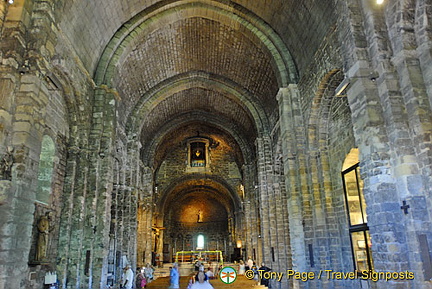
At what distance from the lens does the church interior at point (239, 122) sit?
7.11 metres

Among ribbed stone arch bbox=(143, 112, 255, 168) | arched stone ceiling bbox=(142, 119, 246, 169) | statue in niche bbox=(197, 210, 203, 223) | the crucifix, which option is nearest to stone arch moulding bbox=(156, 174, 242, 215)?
arched stone ceiling bbox=(142, 119, 246, 169)

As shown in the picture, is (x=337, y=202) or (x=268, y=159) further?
(x=268, y=159)

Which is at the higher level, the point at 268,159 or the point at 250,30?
the point at 250,30

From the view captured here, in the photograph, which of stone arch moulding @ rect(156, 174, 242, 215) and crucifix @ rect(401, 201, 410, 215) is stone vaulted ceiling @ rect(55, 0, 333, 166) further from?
stone arch moulding @ rect(156, 174, 242, 215)

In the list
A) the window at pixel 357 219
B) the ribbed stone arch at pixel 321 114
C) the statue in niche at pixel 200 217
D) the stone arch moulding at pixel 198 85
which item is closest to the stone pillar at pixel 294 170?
the ribbed stone arch at pixel 321 114

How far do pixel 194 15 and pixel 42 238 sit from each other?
10382 millimetres

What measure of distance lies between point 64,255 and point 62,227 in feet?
2.82

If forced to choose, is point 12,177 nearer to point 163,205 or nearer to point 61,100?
point 61,100

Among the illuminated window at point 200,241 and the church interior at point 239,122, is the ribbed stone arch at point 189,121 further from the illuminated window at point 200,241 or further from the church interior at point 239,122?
the illuminated window at point 200,241

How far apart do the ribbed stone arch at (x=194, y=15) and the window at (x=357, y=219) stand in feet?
14.8

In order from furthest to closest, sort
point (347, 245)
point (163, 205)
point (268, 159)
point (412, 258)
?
point (163, 205) → point (268, 159) → point (347, 245) → point (412, 258)

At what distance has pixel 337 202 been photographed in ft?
36.0

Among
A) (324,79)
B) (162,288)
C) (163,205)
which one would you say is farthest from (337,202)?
(163,205)

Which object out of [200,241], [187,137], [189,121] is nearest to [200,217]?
[200,241]
